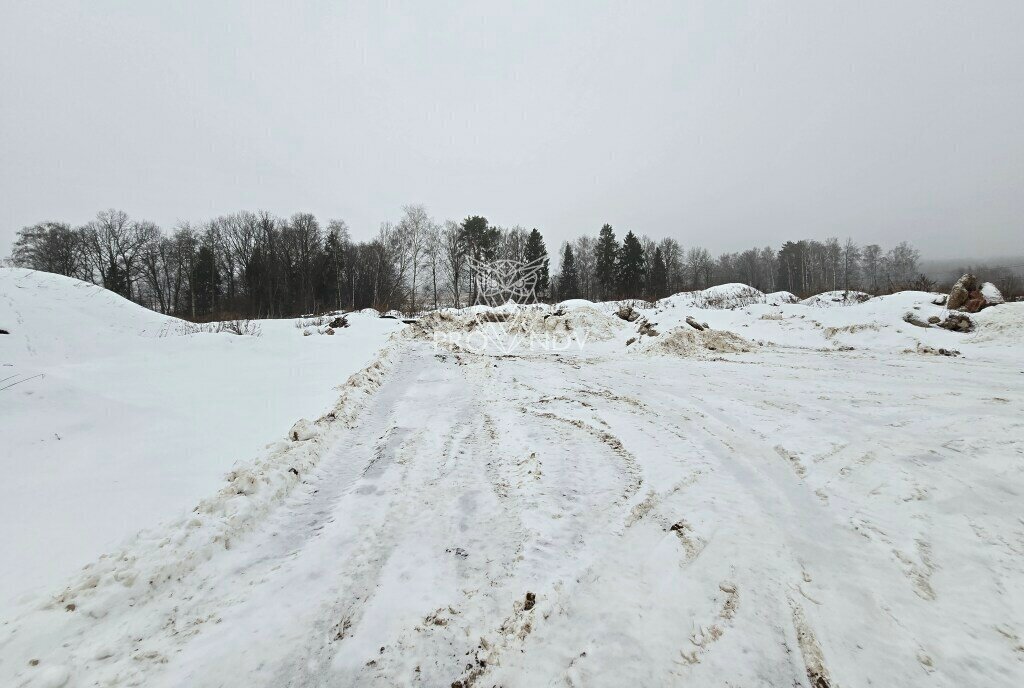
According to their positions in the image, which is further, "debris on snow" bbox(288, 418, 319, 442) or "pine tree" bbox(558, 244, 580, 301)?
"pine tree" bbox(558, 244, 580, 301)

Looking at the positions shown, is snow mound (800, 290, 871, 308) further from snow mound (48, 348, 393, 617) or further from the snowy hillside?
snow mound (48, 348, 393, 617)

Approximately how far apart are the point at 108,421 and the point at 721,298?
102ft

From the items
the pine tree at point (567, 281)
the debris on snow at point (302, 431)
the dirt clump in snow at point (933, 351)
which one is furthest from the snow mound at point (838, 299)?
the debris on snow at point (302, 431)

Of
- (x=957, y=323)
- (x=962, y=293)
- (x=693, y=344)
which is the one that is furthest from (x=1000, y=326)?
(x=693, y=344)

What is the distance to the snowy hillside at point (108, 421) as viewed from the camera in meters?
2.62

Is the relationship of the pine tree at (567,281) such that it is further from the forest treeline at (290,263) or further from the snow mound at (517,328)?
the snow mound at (517,328)

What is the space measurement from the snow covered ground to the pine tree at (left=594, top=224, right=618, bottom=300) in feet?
138

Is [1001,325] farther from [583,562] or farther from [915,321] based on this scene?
[583,562]

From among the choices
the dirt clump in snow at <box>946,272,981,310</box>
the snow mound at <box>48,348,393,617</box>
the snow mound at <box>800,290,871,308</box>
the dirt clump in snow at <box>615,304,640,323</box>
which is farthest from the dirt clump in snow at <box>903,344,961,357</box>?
the snow mound at <box>48,348,393,617</box>

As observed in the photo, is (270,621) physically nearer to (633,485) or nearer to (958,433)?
(633,485)

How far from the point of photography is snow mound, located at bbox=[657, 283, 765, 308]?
27016 millimetres

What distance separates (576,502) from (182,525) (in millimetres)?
3183

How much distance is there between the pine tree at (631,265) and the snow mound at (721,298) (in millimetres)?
15695

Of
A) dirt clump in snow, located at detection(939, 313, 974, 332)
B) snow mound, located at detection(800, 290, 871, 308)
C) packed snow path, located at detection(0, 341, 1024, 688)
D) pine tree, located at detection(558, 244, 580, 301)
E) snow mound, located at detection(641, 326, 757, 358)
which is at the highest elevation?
pine tree, located at detection(558, 244, 580, 301)
